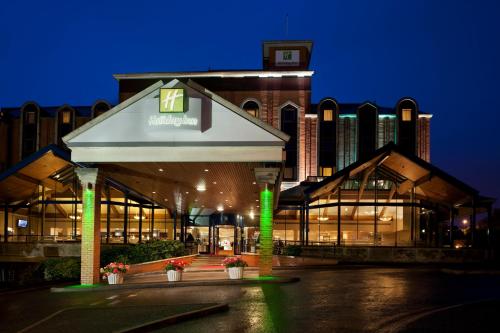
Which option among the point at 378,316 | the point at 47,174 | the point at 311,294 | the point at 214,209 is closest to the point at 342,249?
the point at 214,209

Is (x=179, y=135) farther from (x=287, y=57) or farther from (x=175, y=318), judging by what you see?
(x=287, y=57)

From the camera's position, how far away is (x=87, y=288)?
21.6m

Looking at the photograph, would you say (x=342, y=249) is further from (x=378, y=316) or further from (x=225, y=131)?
(x=378, y=316)

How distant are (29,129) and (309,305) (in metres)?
57.5

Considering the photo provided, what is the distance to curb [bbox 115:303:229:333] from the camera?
1256 centimetres

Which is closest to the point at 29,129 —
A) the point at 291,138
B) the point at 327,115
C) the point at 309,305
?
the point at 291,138

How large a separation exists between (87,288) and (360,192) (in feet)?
102

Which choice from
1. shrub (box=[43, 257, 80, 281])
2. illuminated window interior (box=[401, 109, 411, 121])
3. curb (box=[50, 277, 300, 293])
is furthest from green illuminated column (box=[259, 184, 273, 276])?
illuminated window interior (box=[401, 109, 411, 121])

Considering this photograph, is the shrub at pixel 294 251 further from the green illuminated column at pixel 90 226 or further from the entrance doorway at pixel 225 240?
the green illuminated column at pixel 90 226

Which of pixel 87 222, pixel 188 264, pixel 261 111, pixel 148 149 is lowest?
pixel 188 264

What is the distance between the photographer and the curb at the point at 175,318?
12562 millimetres

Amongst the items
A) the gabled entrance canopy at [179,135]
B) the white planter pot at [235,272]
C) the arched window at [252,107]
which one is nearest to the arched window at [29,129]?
the arched window at [252,107]

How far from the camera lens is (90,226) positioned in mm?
22234

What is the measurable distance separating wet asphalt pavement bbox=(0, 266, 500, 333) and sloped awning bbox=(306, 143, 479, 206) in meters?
19.0
